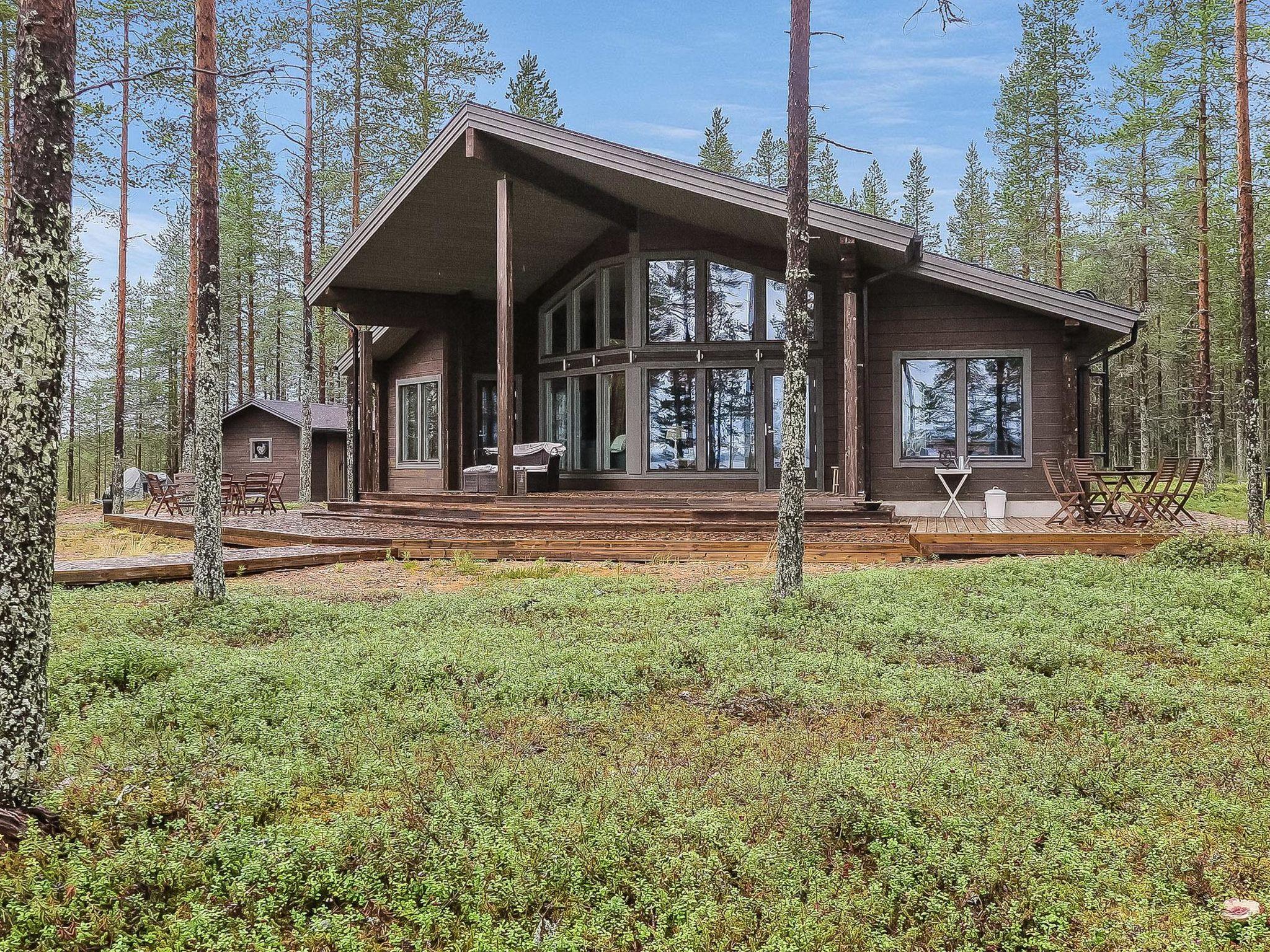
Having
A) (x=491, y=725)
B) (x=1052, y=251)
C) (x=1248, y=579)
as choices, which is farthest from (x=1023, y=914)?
(x=1052, y=251)

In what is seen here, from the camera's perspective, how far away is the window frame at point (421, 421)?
18.1 m

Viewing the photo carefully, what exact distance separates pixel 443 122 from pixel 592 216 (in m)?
14.0

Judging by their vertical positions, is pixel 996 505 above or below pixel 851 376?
below

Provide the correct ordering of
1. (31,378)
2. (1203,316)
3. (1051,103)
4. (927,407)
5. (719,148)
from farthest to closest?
(719,148)
(1051,103)
(1203,316)
(927,407)
(31,378)

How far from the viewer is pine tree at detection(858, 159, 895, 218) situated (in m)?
45.4

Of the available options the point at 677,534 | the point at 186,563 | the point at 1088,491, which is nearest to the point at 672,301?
the point at 677,534

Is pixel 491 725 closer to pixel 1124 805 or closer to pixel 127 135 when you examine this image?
pixel 1124 805

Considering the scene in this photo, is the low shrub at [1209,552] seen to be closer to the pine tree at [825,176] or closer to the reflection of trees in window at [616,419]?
the reflection of trees in window at [616,419]

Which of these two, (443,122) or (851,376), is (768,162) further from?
(851,376)

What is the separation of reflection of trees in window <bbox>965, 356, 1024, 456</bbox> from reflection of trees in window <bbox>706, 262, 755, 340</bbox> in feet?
12.0

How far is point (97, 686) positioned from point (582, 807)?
9.86ft

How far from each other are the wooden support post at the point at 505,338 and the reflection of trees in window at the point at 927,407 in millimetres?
6015

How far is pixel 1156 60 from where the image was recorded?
60.2 ft

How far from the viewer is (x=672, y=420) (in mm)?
14570
